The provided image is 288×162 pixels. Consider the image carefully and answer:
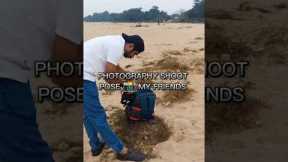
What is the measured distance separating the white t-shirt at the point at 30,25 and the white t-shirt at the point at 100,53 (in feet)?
0.57

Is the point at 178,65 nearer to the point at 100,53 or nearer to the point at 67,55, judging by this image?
the point at 100,53

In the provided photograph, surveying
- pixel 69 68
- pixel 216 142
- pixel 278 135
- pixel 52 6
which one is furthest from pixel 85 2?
pixel 278 135

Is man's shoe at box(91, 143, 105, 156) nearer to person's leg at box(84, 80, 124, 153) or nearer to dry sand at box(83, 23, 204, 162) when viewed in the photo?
person's leg at box(84, 80, 124, 153)

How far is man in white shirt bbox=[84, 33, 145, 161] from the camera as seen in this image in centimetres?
439

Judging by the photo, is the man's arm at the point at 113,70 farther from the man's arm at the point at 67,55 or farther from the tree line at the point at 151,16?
the tree line at the point at 151,16

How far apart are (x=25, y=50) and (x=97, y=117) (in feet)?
2.46

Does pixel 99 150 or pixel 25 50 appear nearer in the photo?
pixel 25 50

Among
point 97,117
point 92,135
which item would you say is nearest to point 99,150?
point 92,135

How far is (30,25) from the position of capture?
4.20 metres

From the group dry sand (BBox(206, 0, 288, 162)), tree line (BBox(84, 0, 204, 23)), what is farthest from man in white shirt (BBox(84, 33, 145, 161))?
dry sand (BBox(206, 0, 288, 162))

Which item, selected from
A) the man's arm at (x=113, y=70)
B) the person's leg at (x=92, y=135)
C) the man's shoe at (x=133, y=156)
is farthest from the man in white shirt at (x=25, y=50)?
the man's shoe at (x=133, y=156)

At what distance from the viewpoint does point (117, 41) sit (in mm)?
4402

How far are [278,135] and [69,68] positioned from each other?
1740 millimetres

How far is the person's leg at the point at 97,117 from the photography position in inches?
175
